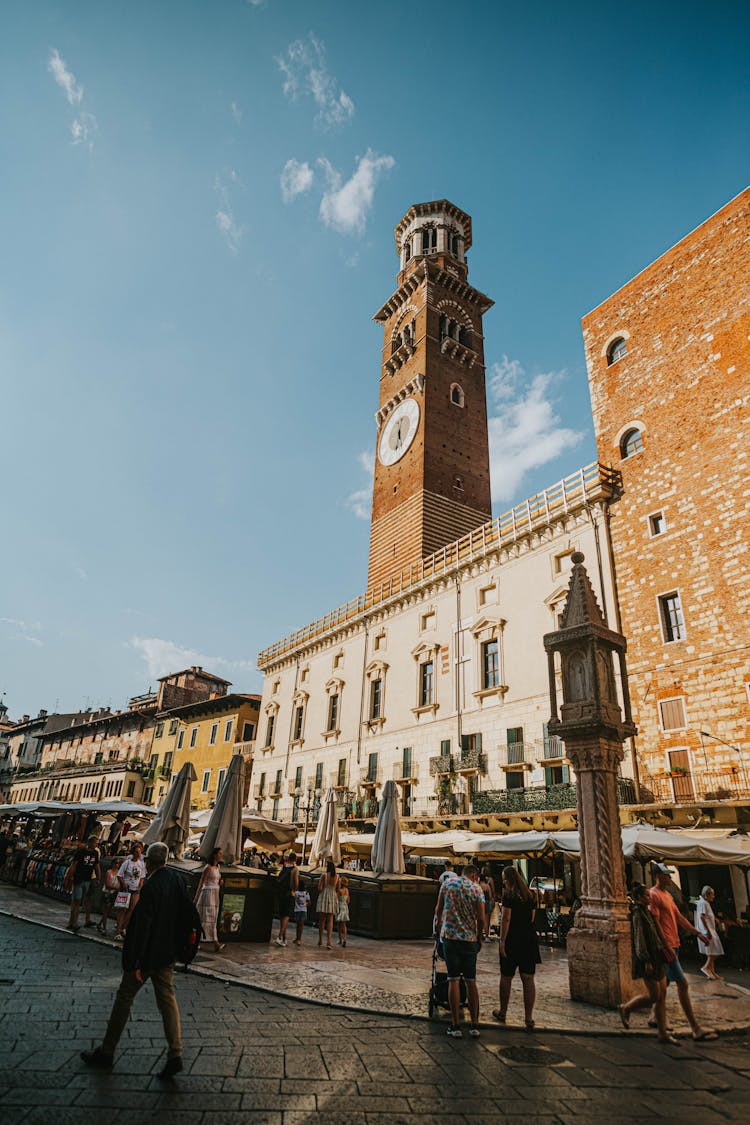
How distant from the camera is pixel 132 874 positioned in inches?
466

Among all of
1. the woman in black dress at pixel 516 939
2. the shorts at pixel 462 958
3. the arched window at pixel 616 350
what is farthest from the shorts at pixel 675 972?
the arched window at pixel 616 350

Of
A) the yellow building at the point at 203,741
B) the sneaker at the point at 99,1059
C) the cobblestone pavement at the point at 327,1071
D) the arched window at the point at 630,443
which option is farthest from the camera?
the yellow building at the point at 203,741

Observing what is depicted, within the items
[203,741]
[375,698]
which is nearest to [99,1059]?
[375,698]

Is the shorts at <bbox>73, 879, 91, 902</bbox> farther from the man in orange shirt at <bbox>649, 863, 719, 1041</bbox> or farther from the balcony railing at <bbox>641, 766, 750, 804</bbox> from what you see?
the balcony railing at <bbox>641, 766, 750, 804</bbox>

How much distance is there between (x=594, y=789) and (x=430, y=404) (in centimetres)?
3337

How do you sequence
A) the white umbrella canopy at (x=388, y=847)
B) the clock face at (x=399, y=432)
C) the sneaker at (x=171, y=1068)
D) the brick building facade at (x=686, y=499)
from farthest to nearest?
the clock face at (x=399, y=432) < the brick building facade at (x=686, y=499) < the white umbrella canopy at (x=388, y=847) < the sneaker at (x=171, y=1068)

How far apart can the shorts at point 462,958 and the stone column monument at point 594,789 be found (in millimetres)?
2187

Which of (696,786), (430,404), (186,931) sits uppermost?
(430,404)

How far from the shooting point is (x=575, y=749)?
28.7 ft

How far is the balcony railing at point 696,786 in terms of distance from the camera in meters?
16.9

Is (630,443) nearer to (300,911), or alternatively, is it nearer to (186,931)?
(300,911)

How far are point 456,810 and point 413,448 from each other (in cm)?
2168

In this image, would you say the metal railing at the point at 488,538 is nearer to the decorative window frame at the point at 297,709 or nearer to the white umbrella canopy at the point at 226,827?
the decorative window frame at the point at 297,709

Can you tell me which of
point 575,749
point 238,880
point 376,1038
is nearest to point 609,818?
point 575,749
